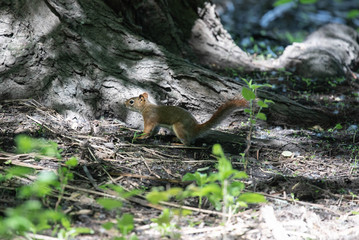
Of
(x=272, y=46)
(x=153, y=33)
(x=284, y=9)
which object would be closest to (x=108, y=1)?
(x=153, y=33)

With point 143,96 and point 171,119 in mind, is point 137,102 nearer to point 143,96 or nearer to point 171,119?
point 143,96

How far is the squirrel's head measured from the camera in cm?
345

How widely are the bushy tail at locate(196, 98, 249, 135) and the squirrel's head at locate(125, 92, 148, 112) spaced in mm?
585

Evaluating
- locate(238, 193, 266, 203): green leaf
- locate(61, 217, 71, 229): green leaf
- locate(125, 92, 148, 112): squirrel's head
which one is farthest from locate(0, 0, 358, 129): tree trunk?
locate(238, 193, 266, 203): green leaf

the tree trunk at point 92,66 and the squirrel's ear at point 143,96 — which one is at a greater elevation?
the tree trunk at point 92,66

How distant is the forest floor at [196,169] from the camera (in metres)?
2.02

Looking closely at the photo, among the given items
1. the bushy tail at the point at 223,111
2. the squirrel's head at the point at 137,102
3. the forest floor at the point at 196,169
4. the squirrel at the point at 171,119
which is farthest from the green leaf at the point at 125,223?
the squirrel's head at the point at 137,102

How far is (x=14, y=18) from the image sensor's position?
3385 millimetres

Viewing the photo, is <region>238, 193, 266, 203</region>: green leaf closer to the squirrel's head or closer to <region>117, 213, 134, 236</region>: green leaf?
<region>117, 213, 134, 236</region>: green leaf

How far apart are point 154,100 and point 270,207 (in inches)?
73.9

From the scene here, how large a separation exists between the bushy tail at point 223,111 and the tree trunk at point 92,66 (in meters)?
0.49

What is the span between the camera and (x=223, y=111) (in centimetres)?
300

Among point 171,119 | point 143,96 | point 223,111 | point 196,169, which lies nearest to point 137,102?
point 143,96

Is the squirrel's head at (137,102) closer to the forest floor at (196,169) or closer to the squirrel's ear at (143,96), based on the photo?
the squirrel's ear at (143,96)
